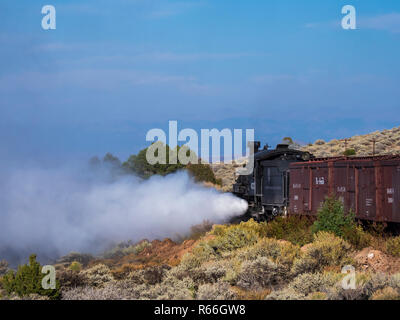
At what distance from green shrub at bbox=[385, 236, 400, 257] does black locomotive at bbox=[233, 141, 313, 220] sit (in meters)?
11.8

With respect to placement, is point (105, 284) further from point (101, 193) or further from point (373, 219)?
point (101, 193)

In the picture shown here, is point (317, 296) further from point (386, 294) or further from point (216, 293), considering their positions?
point (216, 293)

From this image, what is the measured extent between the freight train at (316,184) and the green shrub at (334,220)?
1.19 meters

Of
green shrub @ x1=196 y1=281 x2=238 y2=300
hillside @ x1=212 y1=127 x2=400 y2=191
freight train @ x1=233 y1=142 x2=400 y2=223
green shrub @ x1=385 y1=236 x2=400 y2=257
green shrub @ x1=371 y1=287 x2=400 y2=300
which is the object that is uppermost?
hillside @ x1=212 y1=127 x2=400 y2=191

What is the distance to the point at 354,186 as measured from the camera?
22562 millimetres

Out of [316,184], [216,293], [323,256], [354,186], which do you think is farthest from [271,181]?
[216,293]

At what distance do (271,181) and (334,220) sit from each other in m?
10.7

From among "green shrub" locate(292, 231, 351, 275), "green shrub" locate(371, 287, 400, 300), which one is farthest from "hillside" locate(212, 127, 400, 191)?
"green shrub" locate(371, 287, 400, 300)

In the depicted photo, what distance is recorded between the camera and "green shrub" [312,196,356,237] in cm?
2009

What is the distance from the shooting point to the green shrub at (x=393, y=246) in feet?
54.9

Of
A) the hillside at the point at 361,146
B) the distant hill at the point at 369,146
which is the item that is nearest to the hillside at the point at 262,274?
the hillside at the point at 361,146

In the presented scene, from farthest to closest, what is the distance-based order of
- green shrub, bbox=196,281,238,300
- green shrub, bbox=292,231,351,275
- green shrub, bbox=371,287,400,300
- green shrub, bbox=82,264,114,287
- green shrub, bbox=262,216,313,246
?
1. green shrub, bbox=262,216,313,246
2. green shrub, bbox=82,264,114,287
3. green shrub, bbox=292,231,351,275
4. green shrub, bbox=196,281,238,300
5. green shrub, bbox=371,287,400,300

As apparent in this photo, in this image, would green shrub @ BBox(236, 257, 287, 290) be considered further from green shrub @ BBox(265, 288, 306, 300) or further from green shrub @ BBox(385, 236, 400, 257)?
green shrub @ BBox(385, 236, 400, 257)

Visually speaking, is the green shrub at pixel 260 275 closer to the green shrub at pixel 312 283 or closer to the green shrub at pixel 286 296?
the green shrub at pixel 312 283
